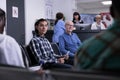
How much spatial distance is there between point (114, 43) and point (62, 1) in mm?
7946

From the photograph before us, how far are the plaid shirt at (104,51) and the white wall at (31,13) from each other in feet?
20.5

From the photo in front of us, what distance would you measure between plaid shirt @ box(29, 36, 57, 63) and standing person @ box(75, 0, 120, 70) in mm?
2459

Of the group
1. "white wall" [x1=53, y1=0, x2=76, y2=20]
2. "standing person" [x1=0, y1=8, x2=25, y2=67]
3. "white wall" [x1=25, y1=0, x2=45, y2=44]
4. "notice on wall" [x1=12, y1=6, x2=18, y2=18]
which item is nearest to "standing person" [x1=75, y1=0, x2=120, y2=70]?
"standing person" [x1=0, y1=8, x2=25, y2=67]

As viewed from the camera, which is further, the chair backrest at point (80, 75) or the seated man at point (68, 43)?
the seated man at point (68, 43)

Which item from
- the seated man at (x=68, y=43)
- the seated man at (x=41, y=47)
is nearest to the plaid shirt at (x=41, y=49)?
the seated man at (x=41, y=47)

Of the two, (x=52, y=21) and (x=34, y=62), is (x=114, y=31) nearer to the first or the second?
(x=34, y=62)

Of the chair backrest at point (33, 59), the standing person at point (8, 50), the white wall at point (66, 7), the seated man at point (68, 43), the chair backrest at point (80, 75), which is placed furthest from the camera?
the white wall at point (66, 7)

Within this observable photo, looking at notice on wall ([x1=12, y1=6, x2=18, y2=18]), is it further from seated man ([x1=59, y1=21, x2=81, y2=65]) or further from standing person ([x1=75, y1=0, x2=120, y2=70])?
standing person ([x1=75, y1=0, x2=120, y2=70])

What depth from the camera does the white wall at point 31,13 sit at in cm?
730

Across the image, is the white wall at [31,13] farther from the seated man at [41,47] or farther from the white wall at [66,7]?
the seated man at [41,47]

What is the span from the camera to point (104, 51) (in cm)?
104

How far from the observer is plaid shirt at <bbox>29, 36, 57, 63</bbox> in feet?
11.7

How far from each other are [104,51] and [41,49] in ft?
8.66

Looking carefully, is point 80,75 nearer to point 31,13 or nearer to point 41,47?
Answer: point 41,47
